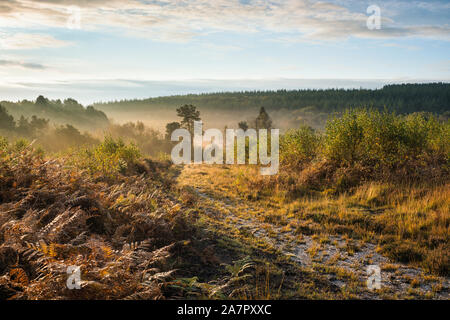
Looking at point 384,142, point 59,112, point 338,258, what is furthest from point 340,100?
point 338,258

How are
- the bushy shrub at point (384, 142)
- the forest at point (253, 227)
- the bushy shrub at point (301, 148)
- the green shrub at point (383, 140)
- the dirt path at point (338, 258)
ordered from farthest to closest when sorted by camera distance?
the bushy shrub at point (301, 148) < the green shrub at point (383, 140) < the bushy shrub at point (384, 142) < the dirt path at point (338, 258) < the forest at point (253, 227)

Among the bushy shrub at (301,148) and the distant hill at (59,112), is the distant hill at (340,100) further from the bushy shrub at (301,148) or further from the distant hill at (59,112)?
the distant hill at (59,112)

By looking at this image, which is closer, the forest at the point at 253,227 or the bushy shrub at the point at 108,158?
the forest at the point at 253,227

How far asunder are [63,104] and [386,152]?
97146mm

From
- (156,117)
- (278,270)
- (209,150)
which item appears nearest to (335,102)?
(209,150)

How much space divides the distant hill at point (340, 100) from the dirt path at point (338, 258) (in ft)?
270

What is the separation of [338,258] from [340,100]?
135305mm

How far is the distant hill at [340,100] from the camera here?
345 ft

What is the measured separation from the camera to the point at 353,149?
17359mm

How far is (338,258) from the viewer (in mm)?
7598

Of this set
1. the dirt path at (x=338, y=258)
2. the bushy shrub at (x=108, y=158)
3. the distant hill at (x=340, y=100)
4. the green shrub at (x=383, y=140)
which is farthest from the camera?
the distant hill at (x=340, y=100)

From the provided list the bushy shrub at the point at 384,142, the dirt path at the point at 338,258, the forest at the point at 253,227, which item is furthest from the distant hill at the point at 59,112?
the dirt path at the point at 338,258

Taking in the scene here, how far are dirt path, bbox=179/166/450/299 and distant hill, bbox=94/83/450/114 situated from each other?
8231 cm
